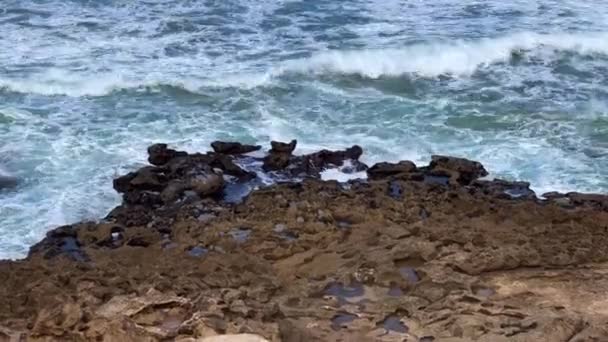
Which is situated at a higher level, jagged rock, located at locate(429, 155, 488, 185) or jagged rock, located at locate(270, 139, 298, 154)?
jagged rock, located at locate(270, 139, 298, 154)

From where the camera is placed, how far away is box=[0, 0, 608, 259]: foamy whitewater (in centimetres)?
1500

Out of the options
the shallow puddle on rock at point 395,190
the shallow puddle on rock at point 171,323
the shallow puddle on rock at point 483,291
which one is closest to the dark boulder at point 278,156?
the shallow puddle on rock at point 395,190

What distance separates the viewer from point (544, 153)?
15516 mm

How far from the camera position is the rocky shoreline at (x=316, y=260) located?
9.68 meters

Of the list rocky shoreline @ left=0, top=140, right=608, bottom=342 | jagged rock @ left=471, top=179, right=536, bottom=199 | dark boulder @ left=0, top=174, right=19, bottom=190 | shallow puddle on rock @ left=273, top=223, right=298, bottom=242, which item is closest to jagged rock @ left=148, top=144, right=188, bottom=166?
rocky shoreline @ left=0, top=140, right=608, bottom=342

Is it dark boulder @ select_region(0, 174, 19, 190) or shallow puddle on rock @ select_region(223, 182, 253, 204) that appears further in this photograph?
dark boulder @ select_region(0, 174, 19, 190)

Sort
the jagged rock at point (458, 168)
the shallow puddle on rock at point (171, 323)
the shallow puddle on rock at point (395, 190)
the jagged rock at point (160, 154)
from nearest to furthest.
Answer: the shallow puddle on rock at point (171, 323) < the shallow puddle on rock at point (395, 190) < the jagged rock at point (458, 168) < the jagged rock at point (160, 154)

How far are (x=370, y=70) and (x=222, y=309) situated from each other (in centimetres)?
1033

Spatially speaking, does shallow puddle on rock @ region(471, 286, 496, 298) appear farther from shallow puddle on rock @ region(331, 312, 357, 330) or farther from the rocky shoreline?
shallow puddle on rock @ region(331, 312, 357, 330)

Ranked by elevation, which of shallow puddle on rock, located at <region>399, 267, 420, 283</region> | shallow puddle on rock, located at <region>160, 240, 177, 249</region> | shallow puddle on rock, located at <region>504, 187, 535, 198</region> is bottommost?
shallow puddle on rock, located at <region>504, 187, 535, 198</region>

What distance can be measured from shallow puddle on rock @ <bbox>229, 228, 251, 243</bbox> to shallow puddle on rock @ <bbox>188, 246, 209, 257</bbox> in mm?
393

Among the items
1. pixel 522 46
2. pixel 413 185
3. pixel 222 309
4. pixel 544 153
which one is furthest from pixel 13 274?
pixel 522 46

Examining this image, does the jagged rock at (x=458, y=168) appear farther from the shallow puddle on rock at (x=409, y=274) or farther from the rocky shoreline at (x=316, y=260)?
the shallow puddle on rock at (x=409, y=274)

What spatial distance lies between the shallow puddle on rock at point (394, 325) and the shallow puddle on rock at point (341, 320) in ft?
1.04
